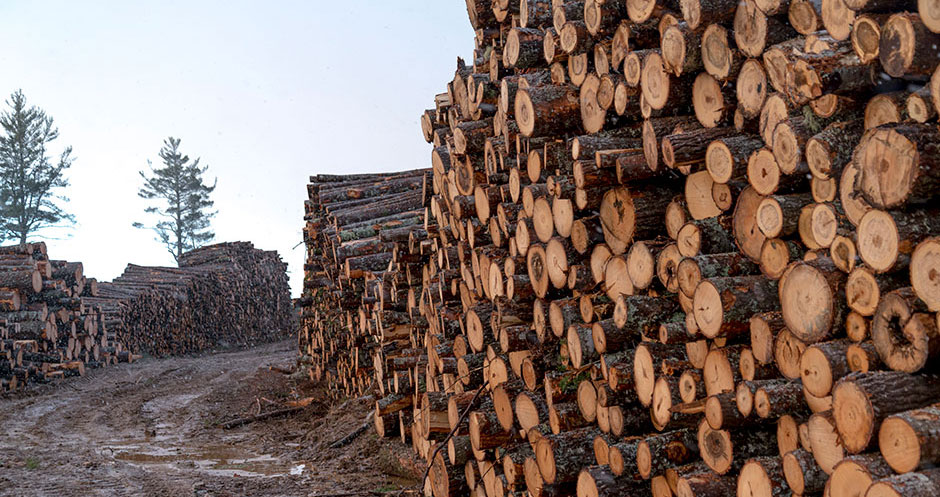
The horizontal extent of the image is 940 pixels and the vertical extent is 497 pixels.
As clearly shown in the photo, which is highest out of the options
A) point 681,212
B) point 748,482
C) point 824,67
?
point 824,67

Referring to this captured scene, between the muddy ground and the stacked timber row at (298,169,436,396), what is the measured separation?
27.7 inches

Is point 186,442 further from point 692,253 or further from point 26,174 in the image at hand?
point 26,174

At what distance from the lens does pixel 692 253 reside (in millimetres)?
3146

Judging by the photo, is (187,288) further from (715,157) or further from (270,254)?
(715,157)

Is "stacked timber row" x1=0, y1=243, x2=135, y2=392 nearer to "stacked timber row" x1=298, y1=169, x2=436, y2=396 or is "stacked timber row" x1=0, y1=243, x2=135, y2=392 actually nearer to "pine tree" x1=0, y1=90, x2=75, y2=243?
"stacked timber row" x1=298, y1=169, x2=436, y2=396

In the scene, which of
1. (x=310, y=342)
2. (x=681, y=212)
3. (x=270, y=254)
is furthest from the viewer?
(x=270, y=254)

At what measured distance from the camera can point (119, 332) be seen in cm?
1798

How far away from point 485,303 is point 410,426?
2171 millimetres

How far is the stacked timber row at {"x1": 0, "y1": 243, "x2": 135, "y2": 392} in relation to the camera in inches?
522

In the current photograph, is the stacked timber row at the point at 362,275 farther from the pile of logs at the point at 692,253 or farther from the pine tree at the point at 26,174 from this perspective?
the pine tree at the point at 26,174

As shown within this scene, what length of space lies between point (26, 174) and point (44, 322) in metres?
23.4

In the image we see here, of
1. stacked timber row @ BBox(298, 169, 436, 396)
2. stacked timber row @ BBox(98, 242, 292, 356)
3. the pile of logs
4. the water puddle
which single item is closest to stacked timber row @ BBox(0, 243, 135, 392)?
stacked timber row @ BBox(98, 242, 292, 356)

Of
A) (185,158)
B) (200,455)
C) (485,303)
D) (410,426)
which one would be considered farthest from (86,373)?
(185,158)

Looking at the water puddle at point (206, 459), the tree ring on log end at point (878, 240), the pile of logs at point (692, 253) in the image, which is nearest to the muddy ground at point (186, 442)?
the water puddle at point (206, 459)
